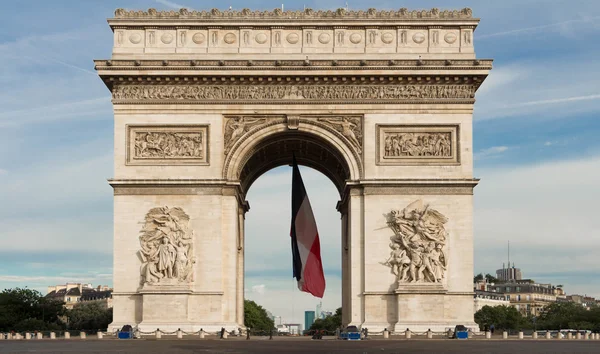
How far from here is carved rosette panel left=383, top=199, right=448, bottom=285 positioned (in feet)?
141

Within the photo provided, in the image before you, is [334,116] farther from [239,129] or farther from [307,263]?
[307,263]

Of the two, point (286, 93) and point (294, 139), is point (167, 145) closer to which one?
point (286, 93)

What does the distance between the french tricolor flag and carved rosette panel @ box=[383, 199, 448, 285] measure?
593 cm

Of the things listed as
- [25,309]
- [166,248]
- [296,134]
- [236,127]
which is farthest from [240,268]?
[25,309]

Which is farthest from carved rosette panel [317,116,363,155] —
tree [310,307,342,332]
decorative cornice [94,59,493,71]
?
tree [310,307,342,332]

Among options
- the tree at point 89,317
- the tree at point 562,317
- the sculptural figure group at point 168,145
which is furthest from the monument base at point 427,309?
the tree at point 562,317

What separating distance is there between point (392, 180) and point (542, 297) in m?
109

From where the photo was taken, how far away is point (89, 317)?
88.4 metres

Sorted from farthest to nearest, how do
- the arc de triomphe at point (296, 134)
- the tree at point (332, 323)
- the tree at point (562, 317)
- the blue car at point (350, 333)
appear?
the tree at point (332, 323), the tree at point (562, 317), the arc de triomphe at point (296, 134), the blue car at point (350, 333)

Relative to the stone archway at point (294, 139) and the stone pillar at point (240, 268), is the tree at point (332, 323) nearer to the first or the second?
the stone pillar at point (240, 268)

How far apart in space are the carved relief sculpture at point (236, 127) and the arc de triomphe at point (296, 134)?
0.20 ft

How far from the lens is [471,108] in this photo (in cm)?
4434

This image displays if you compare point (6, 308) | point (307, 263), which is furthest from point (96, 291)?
point (307, 263)

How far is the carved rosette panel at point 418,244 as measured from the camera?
141 feet
